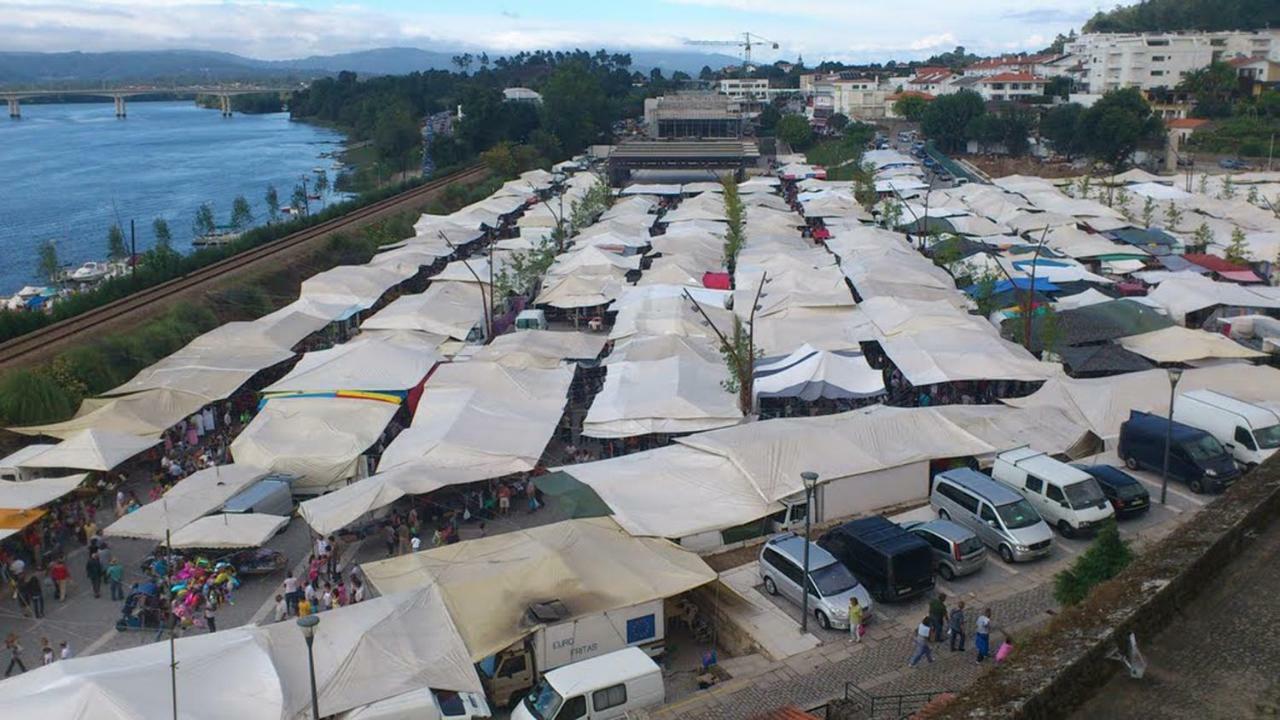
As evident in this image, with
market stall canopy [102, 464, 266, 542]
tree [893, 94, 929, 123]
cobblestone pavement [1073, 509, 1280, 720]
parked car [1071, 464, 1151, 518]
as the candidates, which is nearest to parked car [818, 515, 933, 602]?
parked car [1071, 464, 1151, 518]

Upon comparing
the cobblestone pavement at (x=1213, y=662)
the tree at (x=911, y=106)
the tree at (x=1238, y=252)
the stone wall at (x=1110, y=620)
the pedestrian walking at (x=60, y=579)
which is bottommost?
the pedestrian walking at (x=60, y=579)

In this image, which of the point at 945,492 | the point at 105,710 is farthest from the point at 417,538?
the point at 945,492

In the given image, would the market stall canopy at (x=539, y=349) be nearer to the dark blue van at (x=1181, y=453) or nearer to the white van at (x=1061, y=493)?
the white van at (x=1061, y=493)

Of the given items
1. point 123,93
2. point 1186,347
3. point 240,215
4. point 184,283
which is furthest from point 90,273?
point 123,93

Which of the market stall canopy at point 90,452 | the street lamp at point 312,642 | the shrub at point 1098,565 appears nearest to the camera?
the street lamp at point 312,642

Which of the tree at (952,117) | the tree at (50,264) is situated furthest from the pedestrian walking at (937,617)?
the tree at (952,117)

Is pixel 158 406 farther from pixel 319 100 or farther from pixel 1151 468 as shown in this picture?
pixel 319 100
